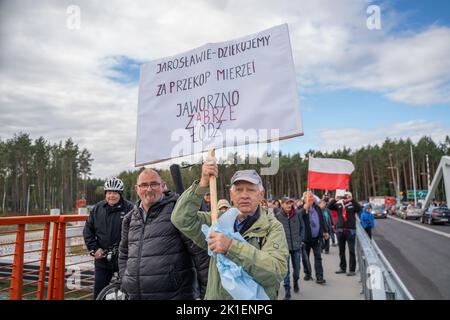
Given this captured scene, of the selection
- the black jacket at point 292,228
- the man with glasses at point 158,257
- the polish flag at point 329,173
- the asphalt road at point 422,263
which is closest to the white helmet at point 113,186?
the man with glasses at point 158,257

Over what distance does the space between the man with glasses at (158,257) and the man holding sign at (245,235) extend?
28cm

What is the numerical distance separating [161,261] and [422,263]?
1048 cm

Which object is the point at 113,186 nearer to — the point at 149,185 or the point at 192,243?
the point at 149,185

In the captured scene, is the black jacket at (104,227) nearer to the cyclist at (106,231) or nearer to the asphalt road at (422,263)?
the cyclist at (106,231)

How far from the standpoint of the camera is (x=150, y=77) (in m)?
2.68

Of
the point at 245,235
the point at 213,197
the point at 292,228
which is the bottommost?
the point at 292,228

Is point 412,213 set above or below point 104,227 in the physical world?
below

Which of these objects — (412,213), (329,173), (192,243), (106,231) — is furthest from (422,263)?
(412,213)

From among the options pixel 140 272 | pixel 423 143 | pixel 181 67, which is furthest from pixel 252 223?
pixel 423 143

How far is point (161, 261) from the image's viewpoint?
2.41m

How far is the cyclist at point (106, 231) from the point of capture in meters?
3.79

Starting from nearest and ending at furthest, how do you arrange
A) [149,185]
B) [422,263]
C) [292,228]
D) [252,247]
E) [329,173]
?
[252,247], [149,185], [292,228], [329,173], [422,263]

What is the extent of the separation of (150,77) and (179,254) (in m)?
1.41
